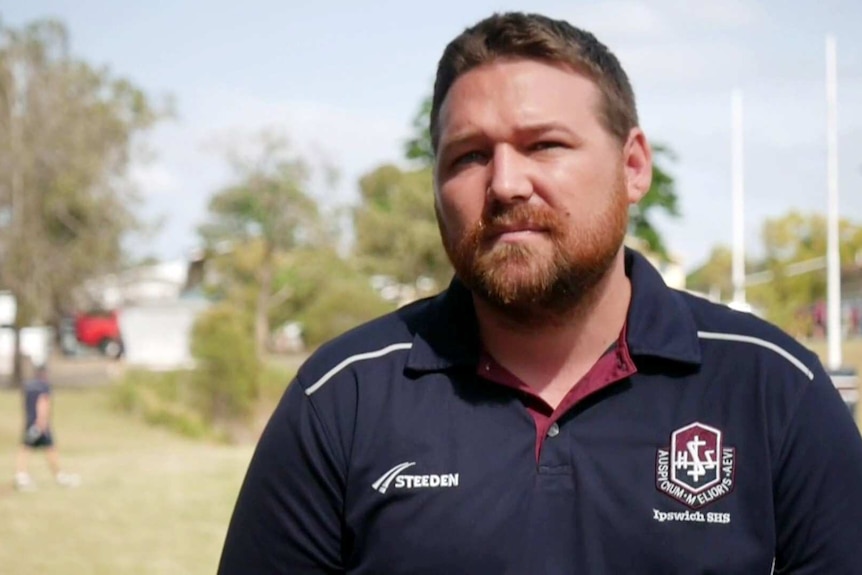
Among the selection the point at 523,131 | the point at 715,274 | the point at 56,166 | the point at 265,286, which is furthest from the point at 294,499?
the point at 715,274

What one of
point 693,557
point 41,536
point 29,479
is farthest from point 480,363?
point 29,479

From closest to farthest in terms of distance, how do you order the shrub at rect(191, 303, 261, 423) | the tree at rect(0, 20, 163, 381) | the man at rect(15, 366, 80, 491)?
the man at rect(15, 366, 80, 491) → the shrub at rect(191, 303, 261, 423) → the tree at rect(0, 20, 163, 381)

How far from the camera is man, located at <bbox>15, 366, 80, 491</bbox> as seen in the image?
20.0 metres

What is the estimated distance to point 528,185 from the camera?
248 cm

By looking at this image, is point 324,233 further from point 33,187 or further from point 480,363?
point 480,363

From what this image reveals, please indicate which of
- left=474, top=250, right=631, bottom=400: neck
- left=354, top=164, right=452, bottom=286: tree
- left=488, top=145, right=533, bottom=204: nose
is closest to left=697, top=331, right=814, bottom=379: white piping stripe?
left=474, top=250, right=631, bottom=400: neck

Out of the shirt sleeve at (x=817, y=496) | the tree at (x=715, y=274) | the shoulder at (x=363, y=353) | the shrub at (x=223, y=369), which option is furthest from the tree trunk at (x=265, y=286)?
the shirt sleeve at (x=817, y=496)

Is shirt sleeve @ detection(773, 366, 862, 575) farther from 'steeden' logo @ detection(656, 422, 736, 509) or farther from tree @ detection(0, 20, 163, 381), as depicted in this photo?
tree @ detection(0, 20, 163, 381)

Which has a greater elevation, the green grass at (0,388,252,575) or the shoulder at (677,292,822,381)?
the shoulder at (677,292,822,381)

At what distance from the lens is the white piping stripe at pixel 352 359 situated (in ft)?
8.39

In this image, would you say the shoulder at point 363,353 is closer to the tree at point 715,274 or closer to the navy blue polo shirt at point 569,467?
the navy blue polo shirt at point 569,467

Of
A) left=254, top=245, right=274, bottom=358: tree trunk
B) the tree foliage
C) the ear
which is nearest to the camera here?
the ear

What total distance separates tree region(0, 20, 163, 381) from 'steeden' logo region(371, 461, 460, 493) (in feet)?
144

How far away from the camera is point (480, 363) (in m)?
2.61
